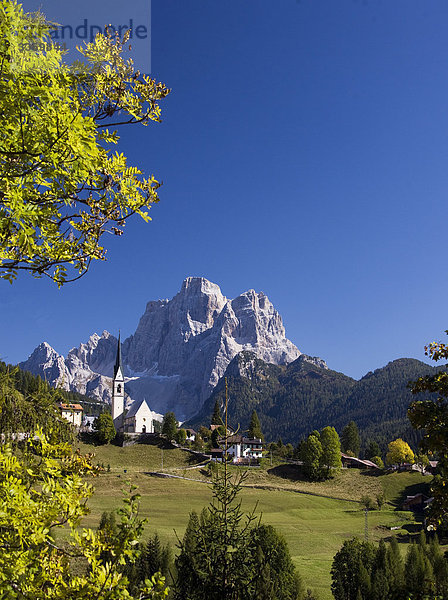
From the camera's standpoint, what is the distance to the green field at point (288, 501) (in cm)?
4212

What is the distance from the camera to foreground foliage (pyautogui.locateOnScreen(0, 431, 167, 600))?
174 inches

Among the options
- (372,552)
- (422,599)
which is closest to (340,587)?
(372,552)

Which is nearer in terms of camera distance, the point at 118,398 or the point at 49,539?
the point at 49,539

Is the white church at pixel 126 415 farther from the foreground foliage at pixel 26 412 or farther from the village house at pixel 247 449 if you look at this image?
the foreground foliage at pixel 26 412

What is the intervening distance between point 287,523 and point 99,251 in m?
54.9

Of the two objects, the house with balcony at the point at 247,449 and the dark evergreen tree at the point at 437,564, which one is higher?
the dark evergreen tree at the point at 437,564

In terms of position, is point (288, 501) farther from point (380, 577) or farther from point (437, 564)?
point (380, 577)

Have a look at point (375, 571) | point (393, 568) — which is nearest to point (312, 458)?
point (393, 568)

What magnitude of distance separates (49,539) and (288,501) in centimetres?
6734

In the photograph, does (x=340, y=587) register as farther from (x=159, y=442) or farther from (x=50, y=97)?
(x=159, y=442)

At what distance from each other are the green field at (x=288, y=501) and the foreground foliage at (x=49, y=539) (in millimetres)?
27145

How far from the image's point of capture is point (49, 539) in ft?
15.6

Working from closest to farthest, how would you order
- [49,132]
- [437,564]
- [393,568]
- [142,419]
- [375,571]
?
[49,132], [375,571], [393,568], [437,564], [142,419]

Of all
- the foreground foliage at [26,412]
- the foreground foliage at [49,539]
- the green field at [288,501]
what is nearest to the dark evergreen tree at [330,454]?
the green field at [288,501]
